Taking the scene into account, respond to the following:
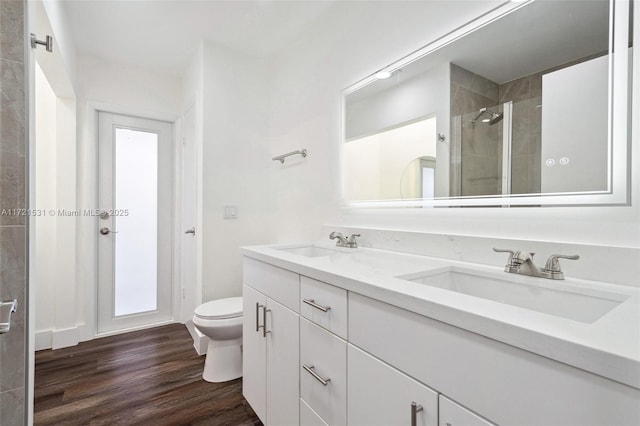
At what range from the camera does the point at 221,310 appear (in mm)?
2043

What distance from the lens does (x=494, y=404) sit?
59cm

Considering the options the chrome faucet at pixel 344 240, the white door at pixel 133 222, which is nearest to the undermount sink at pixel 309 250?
the chrome faucet at pixel 344 240

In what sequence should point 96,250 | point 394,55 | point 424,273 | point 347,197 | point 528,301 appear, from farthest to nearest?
point 96,250
point 347,197
point 394,55
point 424,273
point 528,301

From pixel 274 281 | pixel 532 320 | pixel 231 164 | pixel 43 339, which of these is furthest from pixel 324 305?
pixel 43 339

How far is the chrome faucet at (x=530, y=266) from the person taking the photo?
3.00 ft

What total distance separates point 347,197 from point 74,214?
2327 millimetres

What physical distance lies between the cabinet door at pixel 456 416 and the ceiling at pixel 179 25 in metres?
2.23

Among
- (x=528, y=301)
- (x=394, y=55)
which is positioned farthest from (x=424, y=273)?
(x=394, y=55)

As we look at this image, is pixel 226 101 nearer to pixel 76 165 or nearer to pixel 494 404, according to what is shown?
pixel 76 165

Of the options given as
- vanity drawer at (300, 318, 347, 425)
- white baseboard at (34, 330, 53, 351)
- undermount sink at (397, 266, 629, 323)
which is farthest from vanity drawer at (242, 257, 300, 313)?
white baseboard at (34, 330, 53, 351)

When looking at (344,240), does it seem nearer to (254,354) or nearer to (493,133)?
(254,354)

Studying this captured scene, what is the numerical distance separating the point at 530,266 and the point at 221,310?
1795 mm

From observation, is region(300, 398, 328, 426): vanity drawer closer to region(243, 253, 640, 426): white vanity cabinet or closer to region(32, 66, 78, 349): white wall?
region(243, 253, 640, 426): white vanity cabinet

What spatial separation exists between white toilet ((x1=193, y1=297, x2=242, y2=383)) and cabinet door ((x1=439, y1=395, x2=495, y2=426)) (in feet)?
5.17
